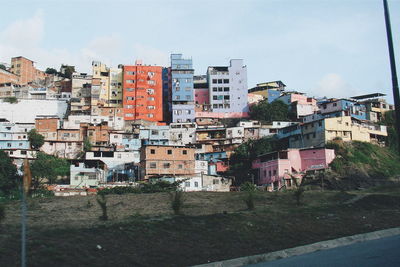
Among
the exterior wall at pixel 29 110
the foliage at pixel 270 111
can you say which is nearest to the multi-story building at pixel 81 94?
the exterior wall at pixel 29 110

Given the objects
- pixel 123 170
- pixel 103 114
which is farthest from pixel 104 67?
pixel 123 170

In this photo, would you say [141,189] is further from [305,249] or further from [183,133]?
Answer: [183,133]

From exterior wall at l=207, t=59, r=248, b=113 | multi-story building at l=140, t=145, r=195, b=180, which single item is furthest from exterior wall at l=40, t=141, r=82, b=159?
exterior wall at l=207, t=59, r=248, b=113

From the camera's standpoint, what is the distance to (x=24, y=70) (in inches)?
4291

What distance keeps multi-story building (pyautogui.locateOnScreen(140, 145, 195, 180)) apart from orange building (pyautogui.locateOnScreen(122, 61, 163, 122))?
2704 cm

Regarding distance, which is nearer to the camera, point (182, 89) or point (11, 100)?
point (11, 100)

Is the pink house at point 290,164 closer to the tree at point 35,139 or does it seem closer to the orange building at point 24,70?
the tree at point 35,139

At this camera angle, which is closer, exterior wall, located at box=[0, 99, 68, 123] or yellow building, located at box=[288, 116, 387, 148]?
yellow building, located at box=[288, 116, 387, 148]

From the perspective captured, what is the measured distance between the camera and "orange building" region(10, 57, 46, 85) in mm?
107812

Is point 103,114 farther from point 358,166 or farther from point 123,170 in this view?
point 358,166

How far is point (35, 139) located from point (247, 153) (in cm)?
3091

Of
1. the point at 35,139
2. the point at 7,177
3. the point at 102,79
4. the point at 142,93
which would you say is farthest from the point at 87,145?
the point at 102,79

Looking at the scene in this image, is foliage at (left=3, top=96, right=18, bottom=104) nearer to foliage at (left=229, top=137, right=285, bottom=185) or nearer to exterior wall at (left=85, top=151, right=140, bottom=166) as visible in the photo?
exterior wall at (left=85, top=151, right=140, bottom=166)

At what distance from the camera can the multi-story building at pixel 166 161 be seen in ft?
197
